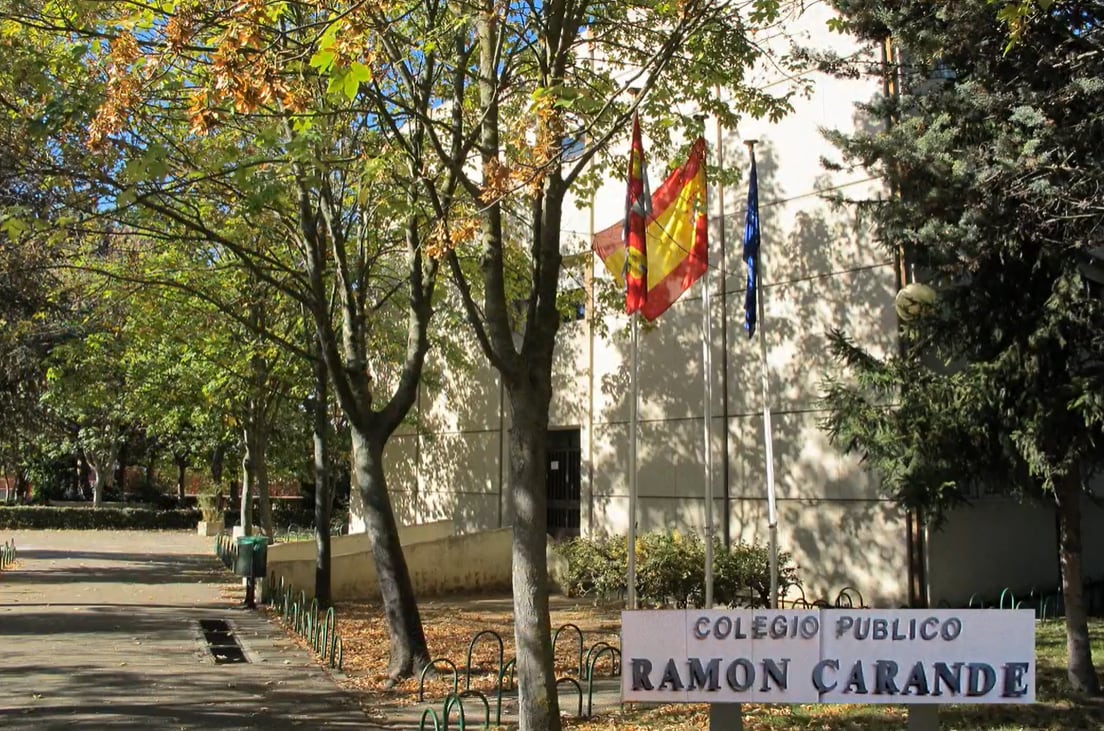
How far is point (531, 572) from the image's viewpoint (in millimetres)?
7754

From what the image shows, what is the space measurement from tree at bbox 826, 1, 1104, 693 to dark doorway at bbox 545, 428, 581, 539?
10442 mm

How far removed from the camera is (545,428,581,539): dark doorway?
20.7 m

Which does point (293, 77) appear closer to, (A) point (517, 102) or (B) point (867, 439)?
(A) point (517, 102)

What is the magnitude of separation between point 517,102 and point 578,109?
3582 millimetres

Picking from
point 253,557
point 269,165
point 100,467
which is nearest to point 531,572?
point 269,165

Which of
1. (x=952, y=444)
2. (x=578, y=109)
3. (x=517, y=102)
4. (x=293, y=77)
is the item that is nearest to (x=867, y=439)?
(x=952, y=444)

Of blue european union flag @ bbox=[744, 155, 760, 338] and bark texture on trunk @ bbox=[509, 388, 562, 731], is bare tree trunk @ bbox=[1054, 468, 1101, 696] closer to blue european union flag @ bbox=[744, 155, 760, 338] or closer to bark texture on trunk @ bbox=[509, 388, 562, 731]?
blue european union flag @ bbox=[744, 155, 760, 338]

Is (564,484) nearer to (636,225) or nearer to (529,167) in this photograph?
(636,225)

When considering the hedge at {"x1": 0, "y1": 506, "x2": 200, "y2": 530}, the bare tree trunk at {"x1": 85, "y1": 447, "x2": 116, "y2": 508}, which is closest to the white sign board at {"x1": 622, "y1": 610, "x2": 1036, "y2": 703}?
the hedge at {"x1": 0, "y1": 506, "x2": 200, "y2": 530}

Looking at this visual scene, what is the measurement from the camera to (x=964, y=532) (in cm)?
1413

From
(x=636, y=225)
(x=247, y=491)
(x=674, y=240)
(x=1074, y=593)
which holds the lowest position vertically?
(x=1074, y=593)

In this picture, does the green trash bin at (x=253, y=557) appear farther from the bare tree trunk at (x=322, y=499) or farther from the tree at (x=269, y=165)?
the tree at (x=269, y=165)

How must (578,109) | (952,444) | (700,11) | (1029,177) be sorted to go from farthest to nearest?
(952,444) → (1029,177) → (578,109) → (700,11)

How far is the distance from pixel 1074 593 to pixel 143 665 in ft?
33.9
